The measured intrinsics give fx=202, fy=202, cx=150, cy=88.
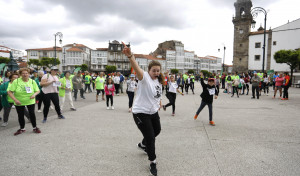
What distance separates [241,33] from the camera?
55625mm

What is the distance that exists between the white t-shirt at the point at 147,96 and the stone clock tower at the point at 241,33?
57604 millimetres

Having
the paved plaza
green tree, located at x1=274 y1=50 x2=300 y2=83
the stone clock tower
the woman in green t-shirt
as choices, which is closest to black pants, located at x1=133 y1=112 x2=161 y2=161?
the paved plaza

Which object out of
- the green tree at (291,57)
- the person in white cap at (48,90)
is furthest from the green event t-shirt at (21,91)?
the green tree at (291,57)

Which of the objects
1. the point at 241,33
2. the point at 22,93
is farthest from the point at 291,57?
the point at 22,93

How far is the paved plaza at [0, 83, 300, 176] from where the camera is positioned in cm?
332

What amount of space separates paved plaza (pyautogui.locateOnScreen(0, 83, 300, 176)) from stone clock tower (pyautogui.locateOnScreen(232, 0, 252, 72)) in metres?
54.1

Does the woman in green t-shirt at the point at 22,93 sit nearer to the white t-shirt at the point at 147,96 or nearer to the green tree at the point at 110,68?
the white t-shirt at the point at 147,96

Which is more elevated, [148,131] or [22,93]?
[22,93]

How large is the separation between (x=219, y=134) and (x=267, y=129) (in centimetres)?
167

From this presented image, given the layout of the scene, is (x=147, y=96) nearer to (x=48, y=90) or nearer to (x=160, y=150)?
(x=160, y=150)

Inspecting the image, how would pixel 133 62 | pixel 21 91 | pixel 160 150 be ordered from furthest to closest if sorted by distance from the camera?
pixel 21 91 → pixel 160 150 → pixel 133 62

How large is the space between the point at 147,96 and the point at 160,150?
1488mm

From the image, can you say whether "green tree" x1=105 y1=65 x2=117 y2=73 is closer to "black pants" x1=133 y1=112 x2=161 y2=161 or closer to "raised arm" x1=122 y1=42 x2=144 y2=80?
"black pants" x1=133 y1=112 x2=161 y2=161

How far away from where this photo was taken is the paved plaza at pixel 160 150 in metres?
3.32
